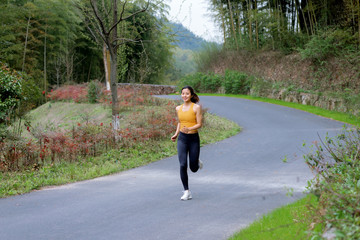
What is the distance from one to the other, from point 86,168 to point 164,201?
330 cm

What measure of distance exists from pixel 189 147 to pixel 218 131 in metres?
7.73

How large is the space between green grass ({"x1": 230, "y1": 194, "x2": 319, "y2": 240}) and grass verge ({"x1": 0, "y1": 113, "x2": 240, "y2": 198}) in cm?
Answer: 458

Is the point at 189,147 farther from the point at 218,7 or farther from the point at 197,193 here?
the point at 218,7

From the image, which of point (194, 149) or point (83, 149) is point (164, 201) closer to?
point (194, 149)

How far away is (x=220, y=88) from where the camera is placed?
2712 cm

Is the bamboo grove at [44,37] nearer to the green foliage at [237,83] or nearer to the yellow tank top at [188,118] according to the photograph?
the green foliage at [237,83]

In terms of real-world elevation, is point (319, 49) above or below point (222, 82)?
above

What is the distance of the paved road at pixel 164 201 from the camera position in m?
4.47

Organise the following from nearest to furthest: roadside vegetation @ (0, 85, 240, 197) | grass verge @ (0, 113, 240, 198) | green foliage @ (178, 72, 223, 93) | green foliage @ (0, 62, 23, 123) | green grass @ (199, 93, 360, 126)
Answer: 1. grass verge @ (0, 113, 240, 198)
2. roadside vegetation @ (0, 85, 240, 197)
3. green foliage @ (0, 62, 23, 123)
4. green grass @ (199, 93, 360, 126)
5. green foliage @ (178, 72, 223, 93)

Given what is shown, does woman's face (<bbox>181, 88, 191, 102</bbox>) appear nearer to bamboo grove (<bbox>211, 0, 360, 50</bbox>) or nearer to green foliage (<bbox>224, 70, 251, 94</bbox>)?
bamboo grove (<bbox>211, 0, 360, 50</bbox>)

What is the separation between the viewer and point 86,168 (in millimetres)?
8305

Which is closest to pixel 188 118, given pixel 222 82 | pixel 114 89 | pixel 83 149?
pixel 83 149

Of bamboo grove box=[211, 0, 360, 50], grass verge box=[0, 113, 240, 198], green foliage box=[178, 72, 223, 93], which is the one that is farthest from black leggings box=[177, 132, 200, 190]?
green foliage box=[178, 72, 223, 93]

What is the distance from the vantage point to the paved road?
14.7ft
